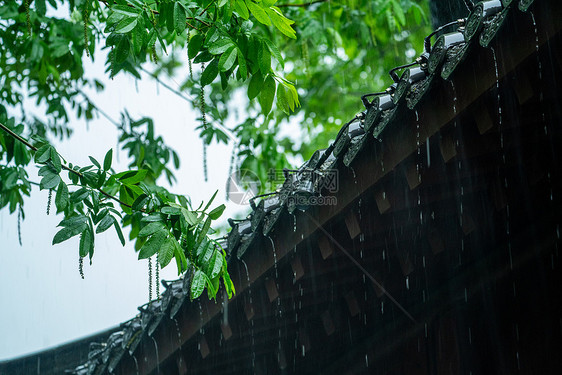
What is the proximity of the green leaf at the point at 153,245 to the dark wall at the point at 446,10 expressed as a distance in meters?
2.45

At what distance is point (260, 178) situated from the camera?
5.33 meters

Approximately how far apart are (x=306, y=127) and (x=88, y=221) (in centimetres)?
749

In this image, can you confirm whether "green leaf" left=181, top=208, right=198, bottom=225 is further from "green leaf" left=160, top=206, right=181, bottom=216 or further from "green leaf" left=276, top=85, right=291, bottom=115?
"green leaf" left=276, top=85, right=291, bottom=115

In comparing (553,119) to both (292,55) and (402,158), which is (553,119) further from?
(292,55)

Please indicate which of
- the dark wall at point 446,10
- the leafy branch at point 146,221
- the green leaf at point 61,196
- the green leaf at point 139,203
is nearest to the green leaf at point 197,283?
the leafy branch at point 146,221

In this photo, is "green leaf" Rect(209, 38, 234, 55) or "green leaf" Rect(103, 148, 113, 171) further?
"green leaf" Rect(103, 148, 113, 171)

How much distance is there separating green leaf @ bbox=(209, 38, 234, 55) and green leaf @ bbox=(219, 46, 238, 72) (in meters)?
0.01

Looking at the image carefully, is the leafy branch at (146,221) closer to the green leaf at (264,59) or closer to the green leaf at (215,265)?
the green leaf at (215,265)

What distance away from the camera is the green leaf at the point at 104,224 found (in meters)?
2.41

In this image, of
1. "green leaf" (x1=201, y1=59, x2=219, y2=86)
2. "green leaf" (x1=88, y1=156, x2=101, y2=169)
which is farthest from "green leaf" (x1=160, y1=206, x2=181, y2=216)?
"green leaf" (x1=201, y1=59, x2=219, y2=86)

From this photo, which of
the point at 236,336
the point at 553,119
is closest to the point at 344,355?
the point at 236,336

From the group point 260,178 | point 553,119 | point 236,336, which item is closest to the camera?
point 553,119

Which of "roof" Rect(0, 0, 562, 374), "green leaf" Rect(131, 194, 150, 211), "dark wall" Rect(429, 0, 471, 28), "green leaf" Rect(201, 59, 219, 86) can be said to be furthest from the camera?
"dark wall" Rect(429, 0, 471, 28)

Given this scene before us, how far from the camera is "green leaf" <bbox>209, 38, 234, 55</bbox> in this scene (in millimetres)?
2250
